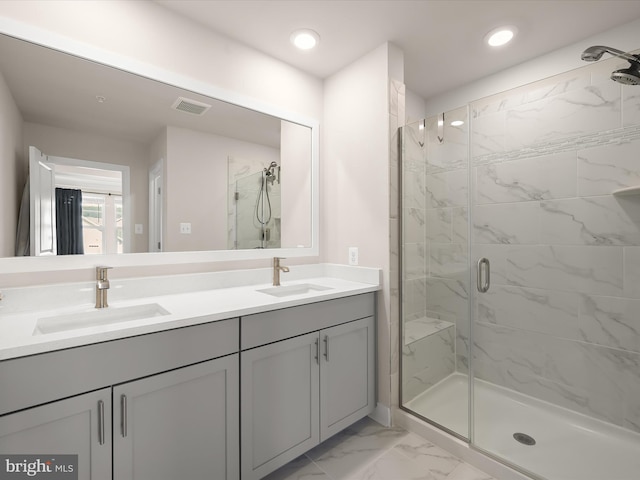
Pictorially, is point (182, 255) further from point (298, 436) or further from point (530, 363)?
point (530, 363)

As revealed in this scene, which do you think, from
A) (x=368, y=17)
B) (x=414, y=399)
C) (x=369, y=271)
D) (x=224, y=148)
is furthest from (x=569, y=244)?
(x=224, y=148)

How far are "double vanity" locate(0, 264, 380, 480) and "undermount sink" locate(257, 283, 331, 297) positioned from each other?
Answer: 22 millimetres

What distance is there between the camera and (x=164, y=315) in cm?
128

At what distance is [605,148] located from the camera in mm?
1608

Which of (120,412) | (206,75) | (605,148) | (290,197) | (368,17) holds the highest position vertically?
(368,17)

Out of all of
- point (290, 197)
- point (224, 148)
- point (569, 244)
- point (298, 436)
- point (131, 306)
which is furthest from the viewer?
point (290, 197)

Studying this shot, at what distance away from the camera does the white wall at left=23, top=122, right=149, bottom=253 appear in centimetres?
137

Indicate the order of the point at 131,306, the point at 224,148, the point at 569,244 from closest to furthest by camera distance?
the point at 131,306, the point at 569,244, the point at 224,148

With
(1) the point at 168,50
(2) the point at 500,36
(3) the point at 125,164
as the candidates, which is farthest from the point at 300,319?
(2) the point at 500,36

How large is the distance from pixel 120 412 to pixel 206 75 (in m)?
1.71

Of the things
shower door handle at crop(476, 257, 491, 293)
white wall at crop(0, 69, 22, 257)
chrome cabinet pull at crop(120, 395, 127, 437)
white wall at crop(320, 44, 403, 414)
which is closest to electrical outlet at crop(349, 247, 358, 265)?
white wall at crop(320, 44, 403, 414)

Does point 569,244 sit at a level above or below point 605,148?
below

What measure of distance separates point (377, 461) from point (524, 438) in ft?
2.78

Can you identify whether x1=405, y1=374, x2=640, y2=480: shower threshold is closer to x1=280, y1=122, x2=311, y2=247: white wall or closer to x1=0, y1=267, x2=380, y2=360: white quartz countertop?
x1=0, y1=267, x2=380, y2=360: white quartz countertop
